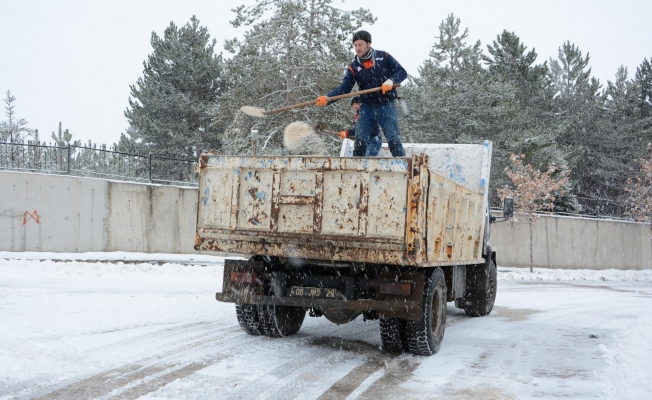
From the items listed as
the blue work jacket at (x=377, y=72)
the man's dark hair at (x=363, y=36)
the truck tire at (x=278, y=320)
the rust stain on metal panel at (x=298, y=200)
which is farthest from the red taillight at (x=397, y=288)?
the man's dark hair at (x=363, y=36)

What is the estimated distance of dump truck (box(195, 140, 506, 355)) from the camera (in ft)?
19.5

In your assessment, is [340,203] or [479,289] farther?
[479,289]

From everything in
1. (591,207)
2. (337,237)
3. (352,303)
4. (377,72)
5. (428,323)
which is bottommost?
(428,323)

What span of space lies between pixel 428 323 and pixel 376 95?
114 inches

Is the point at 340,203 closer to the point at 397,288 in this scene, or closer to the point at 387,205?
the point at 387,205

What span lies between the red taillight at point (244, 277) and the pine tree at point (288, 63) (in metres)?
15.1

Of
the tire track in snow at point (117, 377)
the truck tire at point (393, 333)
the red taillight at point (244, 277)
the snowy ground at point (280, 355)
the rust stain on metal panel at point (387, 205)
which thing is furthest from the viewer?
the red taillight at point (244, 277)

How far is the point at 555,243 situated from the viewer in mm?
27188

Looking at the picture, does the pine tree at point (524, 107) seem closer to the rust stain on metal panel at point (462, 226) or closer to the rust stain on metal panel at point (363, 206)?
the rust stain on metal panel at point (462, 226)

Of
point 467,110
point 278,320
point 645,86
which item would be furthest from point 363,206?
point 645,86

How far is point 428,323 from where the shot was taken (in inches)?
257

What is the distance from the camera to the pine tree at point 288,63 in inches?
868

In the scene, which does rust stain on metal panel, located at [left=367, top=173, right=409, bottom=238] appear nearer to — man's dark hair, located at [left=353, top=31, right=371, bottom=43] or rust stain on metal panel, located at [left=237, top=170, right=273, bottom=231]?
rust stain on metal panel, located at [left=237, top=170, right=273, bottom=231]

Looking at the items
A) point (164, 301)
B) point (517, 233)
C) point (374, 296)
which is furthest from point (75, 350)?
point (517, 233)
